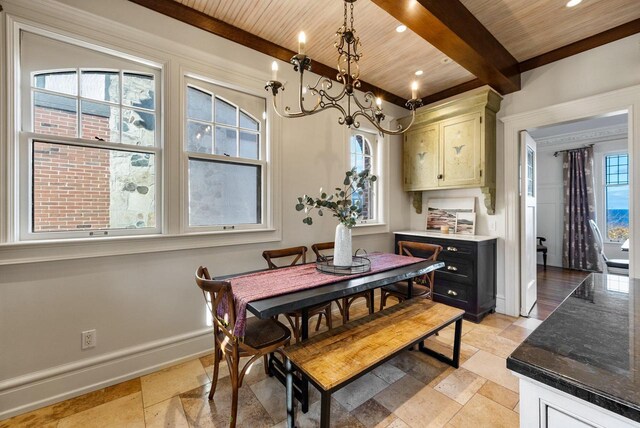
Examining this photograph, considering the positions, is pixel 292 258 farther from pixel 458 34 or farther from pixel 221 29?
pixel 458 34

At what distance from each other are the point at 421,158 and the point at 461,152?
55 centimetres

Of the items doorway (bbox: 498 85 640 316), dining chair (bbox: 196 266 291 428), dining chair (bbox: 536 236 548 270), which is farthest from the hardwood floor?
dining chair (bbox: 196 266 291 428)

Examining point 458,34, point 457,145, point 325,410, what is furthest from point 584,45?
point 325,410

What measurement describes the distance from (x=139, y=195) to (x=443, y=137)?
3466 millimetres

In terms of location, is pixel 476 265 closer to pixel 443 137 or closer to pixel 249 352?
pixel 443 137

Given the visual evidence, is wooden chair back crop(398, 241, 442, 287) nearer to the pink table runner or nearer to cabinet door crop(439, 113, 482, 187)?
the pink table runner

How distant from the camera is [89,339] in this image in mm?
1930

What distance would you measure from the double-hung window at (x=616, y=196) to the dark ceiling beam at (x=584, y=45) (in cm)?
395

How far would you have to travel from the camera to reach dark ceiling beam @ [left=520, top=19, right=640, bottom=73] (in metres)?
2.42

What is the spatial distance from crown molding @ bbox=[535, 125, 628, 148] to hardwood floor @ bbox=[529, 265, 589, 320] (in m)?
2.60

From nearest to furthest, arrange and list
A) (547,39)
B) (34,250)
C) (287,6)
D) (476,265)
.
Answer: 1. (34,250)
2. (287,6)
3. (547,39)
4. (476,265)

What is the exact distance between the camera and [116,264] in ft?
6.63

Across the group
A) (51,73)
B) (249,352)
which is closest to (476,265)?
(249,352)

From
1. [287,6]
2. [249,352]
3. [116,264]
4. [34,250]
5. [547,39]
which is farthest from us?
[547,39]
